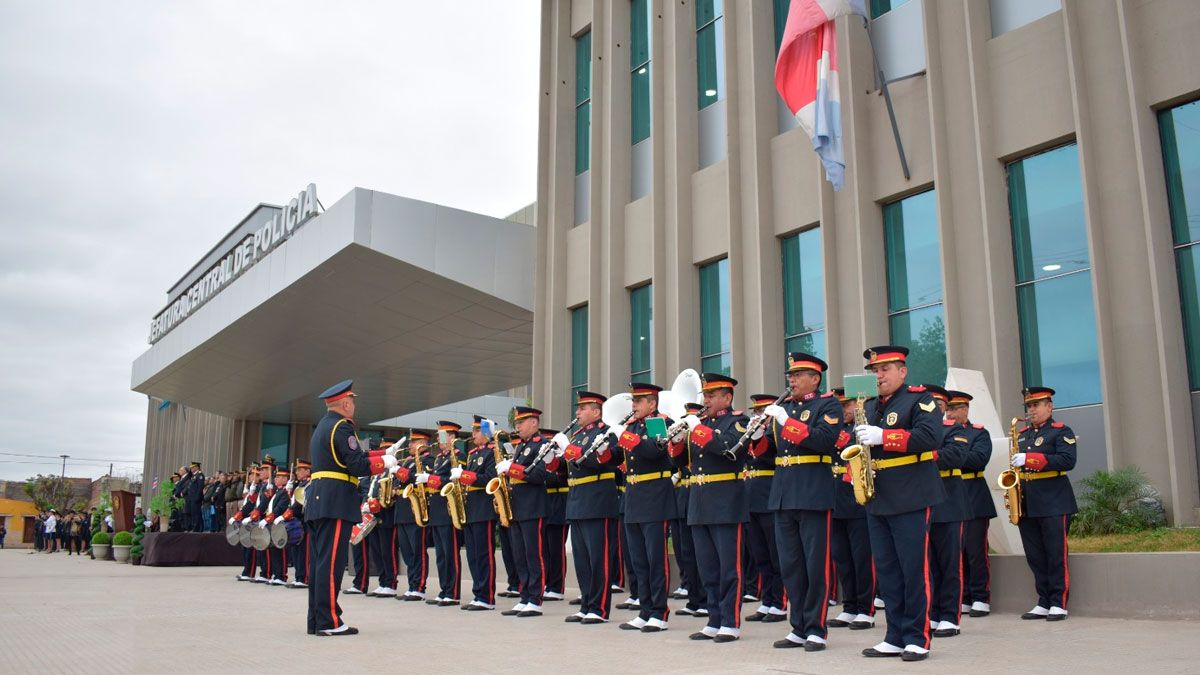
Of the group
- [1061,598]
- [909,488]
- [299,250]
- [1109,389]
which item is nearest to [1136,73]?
[1109,389]

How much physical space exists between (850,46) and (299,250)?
14865 millimetres

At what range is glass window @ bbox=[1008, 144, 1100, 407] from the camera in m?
12.3

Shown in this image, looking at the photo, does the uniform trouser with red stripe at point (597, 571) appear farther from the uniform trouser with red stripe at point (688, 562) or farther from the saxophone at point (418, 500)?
the saxophone at point (418, 500)

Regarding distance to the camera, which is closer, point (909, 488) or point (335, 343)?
point (909, 488)

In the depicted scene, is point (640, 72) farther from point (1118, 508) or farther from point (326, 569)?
point (326, 569)

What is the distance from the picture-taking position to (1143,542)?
9.22 m

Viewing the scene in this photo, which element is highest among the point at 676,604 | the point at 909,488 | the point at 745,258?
the point at 745,258

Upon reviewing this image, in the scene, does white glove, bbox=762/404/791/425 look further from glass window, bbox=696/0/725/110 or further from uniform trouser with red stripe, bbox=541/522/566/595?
glass window, bbox=696/0/725/110

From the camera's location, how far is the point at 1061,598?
8586 mm

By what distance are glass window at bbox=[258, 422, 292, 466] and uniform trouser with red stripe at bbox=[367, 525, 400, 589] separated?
1389 inches

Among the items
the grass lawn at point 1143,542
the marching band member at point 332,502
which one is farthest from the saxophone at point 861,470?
the marching band member at point 332,502

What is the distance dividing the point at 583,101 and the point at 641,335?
239 inches

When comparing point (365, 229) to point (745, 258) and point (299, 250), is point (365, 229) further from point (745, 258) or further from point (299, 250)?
point (745, 258)

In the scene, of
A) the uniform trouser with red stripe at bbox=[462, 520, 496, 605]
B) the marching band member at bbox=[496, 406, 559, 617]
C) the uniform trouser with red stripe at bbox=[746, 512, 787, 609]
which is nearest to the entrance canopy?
the uniform trouser with red stripe at bbox=[462, 520, 496, 605]
